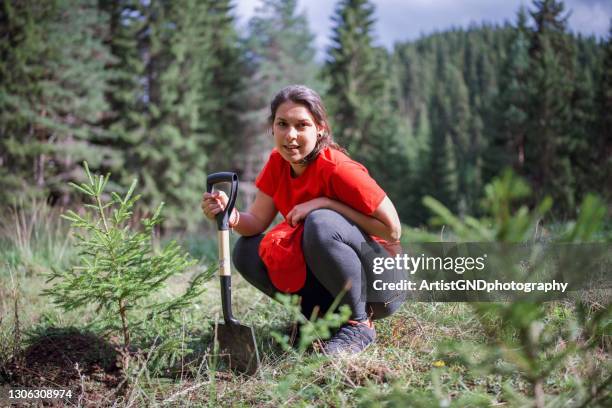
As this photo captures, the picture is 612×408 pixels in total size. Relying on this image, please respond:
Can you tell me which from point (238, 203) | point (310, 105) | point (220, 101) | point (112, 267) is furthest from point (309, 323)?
point (220, 101)

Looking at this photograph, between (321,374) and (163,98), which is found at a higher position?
(163,98)

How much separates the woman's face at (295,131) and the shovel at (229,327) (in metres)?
0.29

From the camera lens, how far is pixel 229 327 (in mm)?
2254

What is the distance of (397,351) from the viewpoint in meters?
2.09

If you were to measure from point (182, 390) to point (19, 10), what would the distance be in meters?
20.2

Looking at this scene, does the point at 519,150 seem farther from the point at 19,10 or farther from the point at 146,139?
the point at 19,10

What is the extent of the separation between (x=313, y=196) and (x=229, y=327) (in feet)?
2.40

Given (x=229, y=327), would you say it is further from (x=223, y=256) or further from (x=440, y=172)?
(x=440, y=172)

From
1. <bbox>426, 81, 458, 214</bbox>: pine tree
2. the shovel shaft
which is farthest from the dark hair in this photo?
<bbox>426, 81, 458, 214</bbox>: pine tree

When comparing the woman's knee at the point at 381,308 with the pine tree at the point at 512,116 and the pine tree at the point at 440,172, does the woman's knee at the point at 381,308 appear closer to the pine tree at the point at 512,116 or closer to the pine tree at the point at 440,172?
the pine tree at the point at 512,116

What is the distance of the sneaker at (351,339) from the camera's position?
2.03 meters

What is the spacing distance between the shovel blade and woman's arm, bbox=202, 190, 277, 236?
20.4 inches

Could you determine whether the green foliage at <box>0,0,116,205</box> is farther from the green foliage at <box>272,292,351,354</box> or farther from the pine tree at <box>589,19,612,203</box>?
the pine tree at <box>589,19,612,203</box>

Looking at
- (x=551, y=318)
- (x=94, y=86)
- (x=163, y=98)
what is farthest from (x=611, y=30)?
(x=551, y=318)
